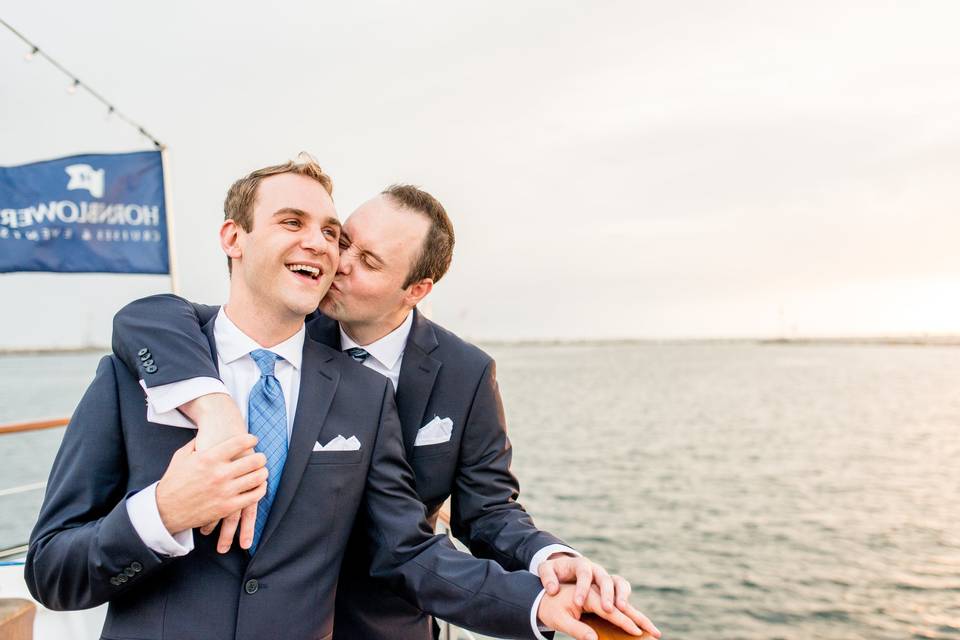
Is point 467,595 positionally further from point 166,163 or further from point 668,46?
point 668,46

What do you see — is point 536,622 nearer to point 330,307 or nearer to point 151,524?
point 151,524

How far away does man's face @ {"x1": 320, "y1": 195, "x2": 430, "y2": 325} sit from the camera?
86.6 inches

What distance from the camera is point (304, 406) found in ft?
5.74

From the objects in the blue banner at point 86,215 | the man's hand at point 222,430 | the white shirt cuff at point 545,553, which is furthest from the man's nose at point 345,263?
the blue banner at point 86,215

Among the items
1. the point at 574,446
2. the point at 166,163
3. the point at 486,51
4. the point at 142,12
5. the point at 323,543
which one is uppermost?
the point at 486,51

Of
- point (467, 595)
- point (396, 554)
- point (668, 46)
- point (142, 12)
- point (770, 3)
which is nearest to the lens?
point (467, 595)

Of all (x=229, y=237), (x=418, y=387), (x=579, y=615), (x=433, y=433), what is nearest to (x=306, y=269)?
(x=229, y=237)

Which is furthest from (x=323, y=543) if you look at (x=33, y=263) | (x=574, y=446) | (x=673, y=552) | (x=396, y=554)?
(x=574, y=446)

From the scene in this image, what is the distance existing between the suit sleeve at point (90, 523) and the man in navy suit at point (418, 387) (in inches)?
15.6

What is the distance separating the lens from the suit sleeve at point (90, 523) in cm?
139

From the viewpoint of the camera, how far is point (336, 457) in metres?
1.74

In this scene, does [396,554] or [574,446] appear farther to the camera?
[574,446]

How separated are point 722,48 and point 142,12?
28.2 m

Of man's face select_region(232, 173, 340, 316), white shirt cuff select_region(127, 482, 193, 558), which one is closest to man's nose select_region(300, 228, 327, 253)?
man's face select_region(232, 173, 340, 316)
